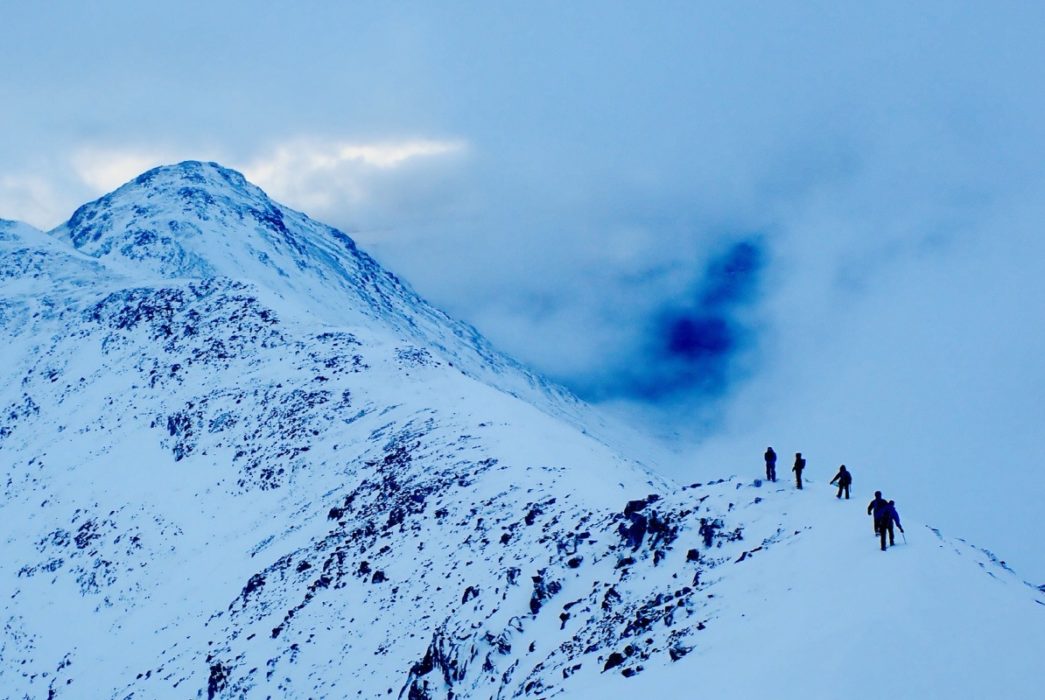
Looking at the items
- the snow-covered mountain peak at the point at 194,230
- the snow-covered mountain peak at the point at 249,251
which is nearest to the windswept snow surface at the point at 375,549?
the snow-covered mountain peak at the point at 249,251

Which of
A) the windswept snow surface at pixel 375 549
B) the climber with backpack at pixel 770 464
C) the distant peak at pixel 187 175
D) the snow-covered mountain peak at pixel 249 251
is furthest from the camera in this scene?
the distant peak at pixel 187 175

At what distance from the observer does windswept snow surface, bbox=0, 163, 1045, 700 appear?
656 inches

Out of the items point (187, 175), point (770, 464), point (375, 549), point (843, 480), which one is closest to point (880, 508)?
point (843, 480)

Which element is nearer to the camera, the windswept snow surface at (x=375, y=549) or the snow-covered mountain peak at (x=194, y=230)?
the windswept snow surface at (x=375, y=549)

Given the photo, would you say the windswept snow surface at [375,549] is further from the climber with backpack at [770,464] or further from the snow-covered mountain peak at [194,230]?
the snow-covered mountain peak at [194,230]

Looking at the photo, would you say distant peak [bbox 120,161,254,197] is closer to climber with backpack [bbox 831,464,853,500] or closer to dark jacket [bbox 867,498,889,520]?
climber with backpack [bbox 831,464,853,500]

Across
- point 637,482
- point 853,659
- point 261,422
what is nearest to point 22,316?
point 261,422

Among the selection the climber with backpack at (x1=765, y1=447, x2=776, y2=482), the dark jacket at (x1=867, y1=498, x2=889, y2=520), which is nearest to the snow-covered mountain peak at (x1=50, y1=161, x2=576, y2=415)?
the climber with backpack at (x1=765, y1=447, x2=776, y2=482)

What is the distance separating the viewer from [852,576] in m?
17.8

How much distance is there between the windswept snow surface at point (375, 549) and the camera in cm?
1667

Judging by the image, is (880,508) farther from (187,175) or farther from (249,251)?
(187,175)

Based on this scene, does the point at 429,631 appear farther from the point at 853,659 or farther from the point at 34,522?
the point at 34,522

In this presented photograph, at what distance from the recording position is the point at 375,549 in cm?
3731

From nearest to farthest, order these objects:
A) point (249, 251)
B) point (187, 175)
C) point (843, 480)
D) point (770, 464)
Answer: point (843, 480) < point (770, 464) < point (249, 251) < point (187, 175)
